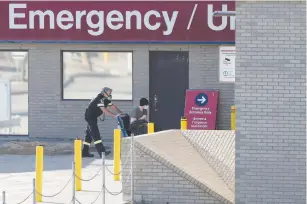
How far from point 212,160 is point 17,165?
5.48 metres

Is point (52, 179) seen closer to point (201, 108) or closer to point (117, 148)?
point (117, 148)

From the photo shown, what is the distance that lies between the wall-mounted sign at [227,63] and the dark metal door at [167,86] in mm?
1048

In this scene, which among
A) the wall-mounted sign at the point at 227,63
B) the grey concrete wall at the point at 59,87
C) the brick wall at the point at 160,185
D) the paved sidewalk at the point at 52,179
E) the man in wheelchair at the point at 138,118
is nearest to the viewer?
the brick wall at the point at 160,185

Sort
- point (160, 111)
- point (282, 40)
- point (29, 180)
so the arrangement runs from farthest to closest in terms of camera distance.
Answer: point (160, 111) → point (29, 180) → point (282, 40)

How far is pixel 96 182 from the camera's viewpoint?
18.0m

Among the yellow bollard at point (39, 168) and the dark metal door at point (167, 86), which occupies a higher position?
the dark metal door at point (167, 86)

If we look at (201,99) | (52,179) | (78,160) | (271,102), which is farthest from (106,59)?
(271,102)

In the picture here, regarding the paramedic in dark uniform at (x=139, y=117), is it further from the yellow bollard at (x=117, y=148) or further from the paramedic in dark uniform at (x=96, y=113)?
the yellow bollard at (x=117, y=148)

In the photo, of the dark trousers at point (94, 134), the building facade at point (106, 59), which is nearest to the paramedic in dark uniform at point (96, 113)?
the dark trousers at point (94, 134)

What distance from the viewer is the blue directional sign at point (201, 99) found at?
24.6 meters

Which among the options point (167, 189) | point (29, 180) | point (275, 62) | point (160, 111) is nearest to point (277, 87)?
point (275, 62)

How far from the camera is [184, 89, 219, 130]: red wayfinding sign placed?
24609mm

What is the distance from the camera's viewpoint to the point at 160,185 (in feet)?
51.3

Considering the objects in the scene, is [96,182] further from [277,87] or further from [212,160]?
[277,87]
